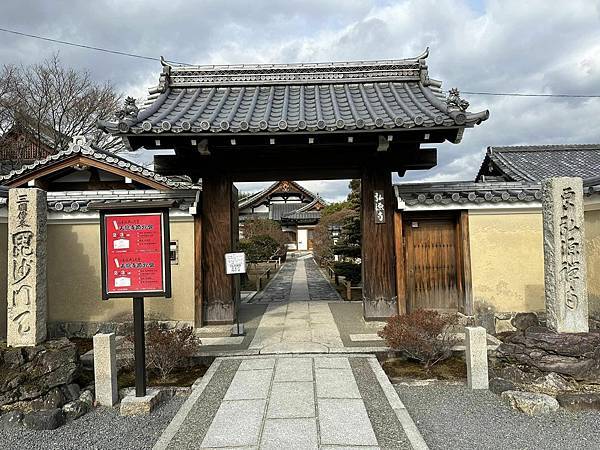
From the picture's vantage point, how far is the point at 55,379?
4980mm

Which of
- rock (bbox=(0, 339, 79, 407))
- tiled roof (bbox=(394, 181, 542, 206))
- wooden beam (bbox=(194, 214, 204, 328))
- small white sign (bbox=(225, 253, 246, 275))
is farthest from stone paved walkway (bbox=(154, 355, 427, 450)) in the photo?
tiled roof (bbox=(394, 181, 542, 206))

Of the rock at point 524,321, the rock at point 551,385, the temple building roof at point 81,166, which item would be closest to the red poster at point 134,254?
the rock at point 551,385

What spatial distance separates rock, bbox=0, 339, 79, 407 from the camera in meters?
4.80

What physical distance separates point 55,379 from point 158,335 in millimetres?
1296

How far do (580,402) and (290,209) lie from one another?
38.8 meters

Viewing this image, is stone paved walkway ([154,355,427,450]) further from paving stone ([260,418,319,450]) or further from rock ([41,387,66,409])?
rock ([41,387,66,409])

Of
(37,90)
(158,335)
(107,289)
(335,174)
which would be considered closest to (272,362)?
(158,335)

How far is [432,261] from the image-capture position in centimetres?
874

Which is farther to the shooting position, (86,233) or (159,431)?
(86,233)

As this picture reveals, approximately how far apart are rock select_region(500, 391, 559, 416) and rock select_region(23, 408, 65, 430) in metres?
5.15

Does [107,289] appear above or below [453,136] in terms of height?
below

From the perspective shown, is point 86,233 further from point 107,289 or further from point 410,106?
point 410,106

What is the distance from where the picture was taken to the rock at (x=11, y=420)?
4523 mm

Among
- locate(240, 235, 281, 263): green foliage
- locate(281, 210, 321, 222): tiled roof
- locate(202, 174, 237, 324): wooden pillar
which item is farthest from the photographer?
locate(281, 210, 321, 222): tiled roof
